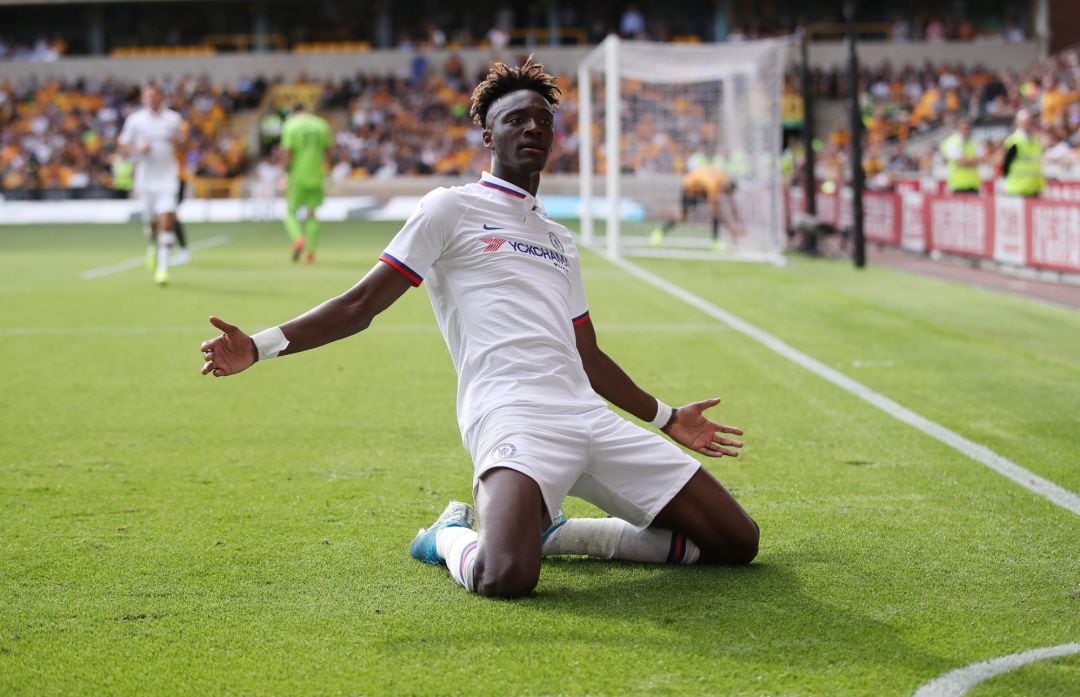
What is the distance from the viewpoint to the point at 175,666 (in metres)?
3.45

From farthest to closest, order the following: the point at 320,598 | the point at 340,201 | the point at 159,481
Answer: the point at 340,201 < the point at 159,481 < the point at 320,598

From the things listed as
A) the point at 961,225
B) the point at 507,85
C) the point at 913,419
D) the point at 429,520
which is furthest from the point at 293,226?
the point at 507,85

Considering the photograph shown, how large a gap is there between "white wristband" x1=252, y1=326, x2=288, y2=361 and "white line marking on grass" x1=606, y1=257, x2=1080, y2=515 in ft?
10.3

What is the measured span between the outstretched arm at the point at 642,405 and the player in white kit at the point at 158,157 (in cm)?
1181

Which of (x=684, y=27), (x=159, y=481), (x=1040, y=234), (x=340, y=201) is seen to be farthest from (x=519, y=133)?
(x=684, y=27)

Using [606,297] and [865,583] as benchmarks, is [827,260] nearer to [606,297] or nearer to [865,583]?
[606,297]

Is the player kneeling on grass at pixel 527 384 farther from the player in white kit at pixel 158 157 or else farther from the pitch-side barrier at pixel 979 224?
the pitch-side barrier at pixel 979 224

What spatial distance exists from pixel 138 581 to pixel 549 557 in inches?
53.9

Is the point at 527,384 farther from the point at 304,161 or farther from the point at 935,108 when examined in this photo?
the point at 935,108

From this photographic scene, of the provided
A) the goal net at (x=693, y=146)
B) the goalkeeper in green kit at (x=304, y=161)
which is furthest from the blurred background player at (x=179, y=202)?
the goal net at (x=693, y=146)

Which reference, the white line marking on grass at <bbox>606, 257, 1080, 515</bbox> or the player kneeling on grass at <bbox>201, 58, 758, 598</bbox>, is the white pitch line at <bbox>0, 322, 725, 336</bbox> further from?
the player kneeling on grass at <bbox>201, 58, 758, 598</bbox>

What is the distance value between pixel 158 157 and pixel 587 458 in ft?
41.8

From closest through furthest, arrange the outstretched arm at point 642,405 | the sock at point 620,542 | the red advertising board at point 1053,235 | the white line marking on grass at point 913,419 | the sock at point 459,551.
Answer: the sock at point 459,551, the sock at point 620,542, the outstretched arm at point 642,405, the white line marking on grass at point 913,419, the red advertising board at point 1053,235

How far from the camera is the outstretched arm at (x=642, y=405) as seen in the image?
4527 mm
